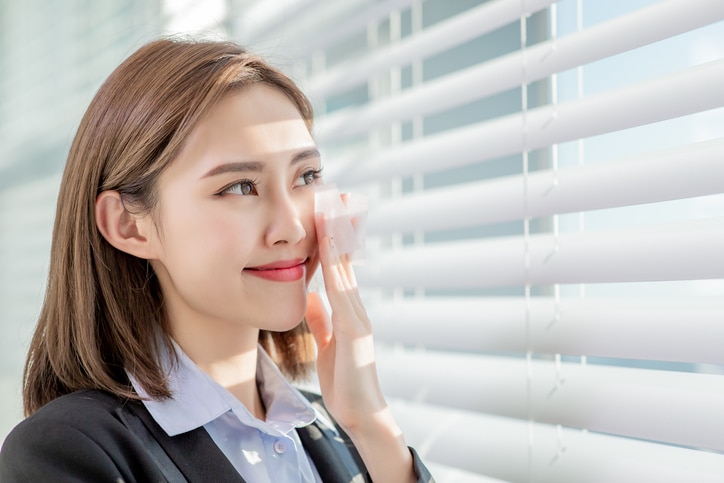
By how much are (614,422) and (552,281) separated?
0.64 ft

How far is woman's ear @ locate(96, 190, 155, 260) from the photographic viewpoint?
114 cm

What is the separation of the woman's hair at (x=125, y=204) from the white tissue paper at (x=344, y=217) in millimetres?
173

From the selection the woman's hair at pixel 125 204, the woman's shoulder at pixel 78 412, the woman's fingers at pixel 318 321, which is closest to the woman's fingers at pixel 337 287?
the woman's fingers at pixel 318 321

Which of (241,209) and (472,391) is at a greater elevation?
(241,209)

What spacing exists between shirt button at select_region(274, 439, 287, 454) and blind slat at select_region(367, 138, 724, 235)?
415 millimetres

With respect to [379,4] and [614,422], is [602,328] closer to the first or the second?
[614,422]

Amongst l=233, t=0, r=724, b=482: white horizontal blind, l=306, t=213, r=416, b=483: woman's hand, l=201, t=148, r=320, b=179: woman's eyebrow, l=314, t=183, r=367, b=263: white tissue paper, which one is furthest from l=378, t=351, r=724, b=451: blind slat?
l=201, t=148, r=320, b=179: woman's eyebrow

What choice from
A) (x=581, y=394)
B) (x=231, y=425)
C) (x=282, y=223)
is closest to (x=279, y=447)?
(x=231, y=425)

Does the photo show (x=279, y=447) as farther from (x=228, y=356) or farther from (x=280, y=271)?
(x=280, y=271)

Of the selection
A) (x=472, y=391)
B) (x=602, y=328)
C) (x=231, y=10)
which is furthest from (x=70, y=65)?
(x=602, y=328)

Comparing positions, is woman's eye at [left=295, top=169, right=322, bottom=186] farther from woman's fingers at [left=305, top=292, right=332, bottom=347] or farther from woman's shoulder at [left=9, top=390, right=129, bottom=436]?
woman's shoulder at [left=9, top=390, right=129, bottom=436]

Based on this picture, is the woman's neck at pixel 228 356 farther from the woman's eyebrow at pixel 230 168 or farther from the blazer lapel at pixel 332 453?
the woman's eyebrow at pixel 230 168

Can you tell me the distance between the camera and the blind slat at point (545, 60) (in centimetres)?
90

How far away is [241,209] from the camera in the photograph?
106 cm
